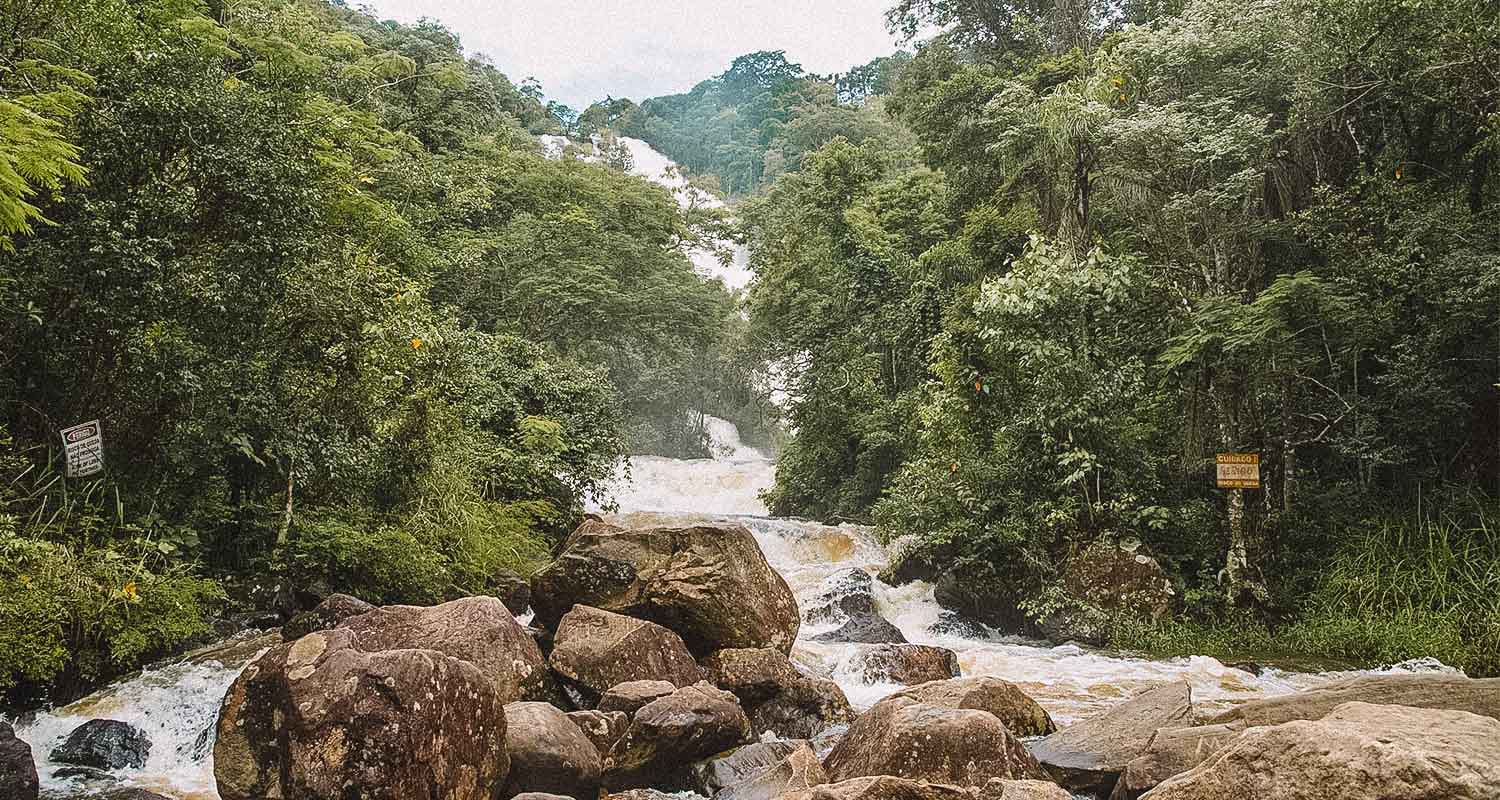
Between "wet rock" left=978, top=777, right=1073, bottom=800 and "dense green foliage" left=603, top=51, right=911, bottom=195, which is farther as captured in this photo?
"dense green foliage" left=603, top=51, right=911, bottom=195

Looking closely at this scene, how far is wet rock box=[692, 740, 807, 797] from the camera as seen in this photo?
662cm

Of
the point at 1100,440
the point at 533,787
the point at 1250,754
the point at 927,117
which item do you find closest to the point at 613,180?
the point at 927,117

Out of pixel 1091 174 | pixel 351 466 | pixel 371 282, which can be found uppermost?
pixel 1091 174

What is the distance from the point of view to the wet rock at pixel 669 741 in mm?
6512

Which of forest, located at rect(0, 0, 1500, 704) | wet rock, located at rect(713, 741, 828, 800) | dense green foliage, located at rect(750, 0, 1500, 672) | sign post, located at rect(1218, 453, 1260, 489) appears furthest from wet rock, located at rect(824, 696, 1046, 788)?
sign post, located at rect(1218, 453, 1260, 489)

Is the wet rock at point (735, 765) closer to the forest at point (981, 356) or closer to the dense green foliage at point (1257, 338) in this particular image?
the forest at point (981, 356)

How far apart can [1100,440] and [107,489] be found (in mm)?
10878

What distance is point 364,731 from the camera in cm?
495

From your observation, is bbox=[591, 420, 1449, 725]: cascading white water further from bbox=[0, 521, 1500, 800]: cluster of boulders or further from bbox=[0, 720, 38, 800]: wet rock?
bbox=[0, 720, 38, 800]: wet rock

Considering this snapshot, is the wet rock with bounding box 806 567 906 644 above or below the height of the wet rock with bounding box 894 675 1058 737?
below

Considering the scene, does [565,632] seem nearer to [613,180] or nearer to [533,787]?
[533,787]

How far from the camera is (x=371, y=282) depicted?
414 inches

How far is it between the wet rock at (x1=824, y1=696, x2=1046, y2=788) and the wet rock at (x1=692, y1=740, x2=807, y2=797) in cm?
92

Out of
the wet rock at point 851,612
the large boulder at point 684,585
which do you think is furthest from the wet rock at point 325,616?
the wet rock at point 851,612
